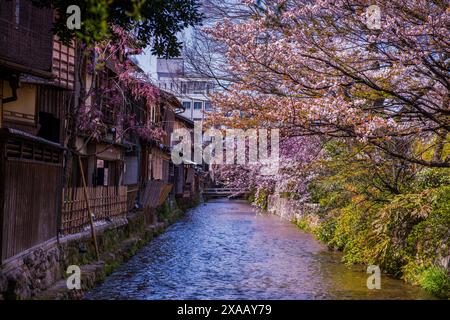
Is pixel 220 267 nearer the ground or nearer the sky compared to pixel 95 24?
nearer the ground

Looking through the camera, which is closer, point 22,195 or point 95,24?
point 95,24

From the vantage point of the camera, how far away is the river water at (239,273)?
13.7m

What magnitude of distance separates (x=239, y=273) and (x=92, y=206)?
17.4ft

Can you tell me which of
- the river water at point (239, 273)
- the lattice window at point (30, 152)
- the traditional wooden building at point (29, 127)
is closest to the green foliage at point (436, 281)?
the river water at point (239, 273)

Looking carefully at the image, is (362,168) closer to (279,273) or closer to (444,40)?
(279,273)

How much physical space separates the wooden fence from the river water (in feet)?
6.11

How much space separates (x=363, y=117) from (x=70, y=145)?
10.2 meters

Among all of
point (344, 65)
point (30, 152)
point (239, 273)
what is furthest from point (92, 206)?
point (344, 65)

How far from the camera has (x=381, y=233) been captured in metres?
16.5

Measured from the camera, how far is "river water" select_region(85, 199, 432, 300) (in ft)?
45.0

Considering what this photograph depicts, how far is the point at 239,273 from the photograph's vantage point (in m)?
17.1
